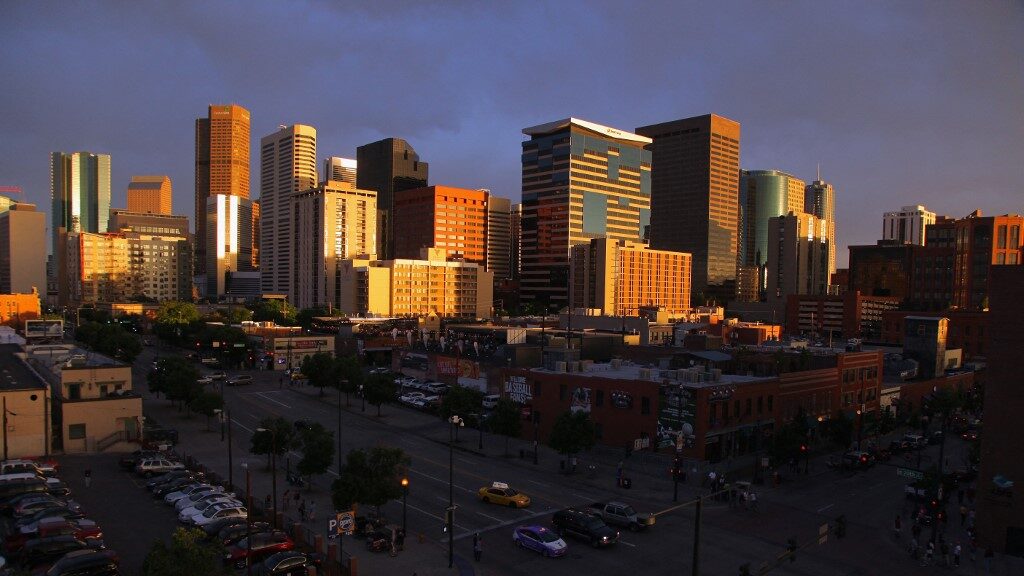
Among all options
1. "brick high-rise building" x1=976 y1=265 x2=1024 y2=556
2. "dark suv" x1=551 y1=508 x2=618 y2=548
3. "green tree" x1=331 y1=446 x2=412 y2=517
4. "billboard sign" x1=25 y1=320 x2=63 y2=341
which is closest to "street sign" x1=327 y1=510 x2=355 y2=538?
"green tree" x1=331 y1=446 x2=412 y2=517

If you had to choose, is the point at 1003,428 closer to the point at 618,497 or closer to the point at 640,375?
the point at 618,497

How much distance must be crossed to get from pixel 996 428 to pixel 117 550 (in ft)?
152

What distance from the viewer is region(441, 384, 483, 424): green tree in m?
58.3

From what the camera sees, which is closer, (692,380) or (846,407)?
(692,380)

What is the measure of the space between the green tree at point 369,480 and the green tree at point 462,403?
22.8 meters

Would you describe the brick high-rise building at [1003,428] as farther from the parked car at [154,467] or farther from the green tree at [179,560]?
the parked car at [154,467]

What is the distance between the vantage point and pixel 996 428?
120 ft

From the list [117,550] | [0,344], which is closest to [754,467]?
[117,550]

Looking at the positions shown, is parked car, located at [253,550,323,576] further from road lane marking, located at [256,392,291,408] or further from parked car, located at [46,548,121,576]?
road lane marking, located at [256,392,291,408]

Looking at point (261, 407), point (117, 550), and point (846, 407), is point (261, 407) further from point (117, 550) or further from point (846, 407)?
point (846, 407)

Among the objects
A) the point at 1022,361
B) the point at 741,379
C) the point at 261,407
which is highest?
the point at 1022,361

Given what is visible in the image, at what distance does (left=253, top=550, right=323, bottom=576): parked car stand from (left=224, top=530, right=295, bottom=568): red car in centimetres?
68

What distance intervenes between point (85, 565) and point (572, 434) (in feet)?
96.0

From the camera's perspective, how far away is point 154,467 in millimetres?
44969
